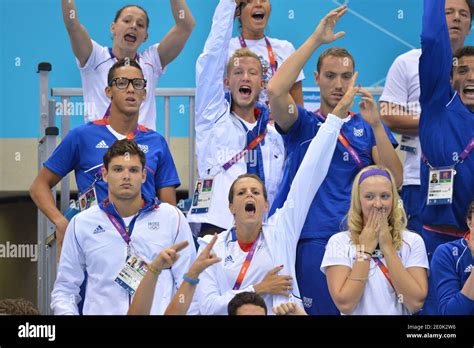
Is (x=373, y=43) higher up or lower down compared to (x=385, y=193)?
higher up

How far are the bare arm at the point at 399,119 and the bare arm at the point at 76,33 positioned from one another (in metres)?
1.89

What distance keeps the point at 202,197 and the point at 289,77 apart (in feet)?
3.22

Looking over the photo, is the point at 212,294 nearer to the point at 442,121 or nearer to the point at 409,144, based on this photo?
the point at 442,121

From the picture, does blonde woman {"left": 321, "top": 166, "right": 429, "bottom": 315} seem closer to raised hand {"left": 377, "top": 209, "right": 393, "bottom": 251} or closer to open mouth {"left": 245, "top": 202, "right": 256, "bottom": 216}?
raised hand {"left": 377, "top": 209, "right": 393, "bottom": 251}

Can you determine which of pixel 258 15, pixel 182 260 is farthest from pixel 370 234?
pixel 258 15

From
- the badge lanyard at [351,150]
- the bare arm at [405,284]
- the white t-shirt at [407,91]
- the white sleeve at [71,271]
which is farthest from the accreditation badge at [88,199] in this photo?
the white t-shirt at [407,91]

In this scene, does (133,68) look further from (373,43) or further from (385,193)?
(373,43)

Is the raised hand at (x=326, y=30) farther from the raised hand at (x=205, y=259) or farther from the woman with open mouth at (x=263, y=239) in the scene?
the raised hand at (x=205, y=259)

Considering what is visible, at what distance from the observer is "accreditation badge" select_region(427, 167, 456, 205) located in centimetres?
658

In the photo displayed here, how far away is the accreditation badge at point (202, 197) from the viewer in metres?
7.20

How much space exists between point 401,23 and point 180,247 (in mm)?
3899

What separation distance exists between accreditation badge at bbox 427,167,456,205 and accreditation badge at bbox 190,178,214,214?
1329mm

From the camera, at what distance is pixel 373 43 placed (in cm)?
891
